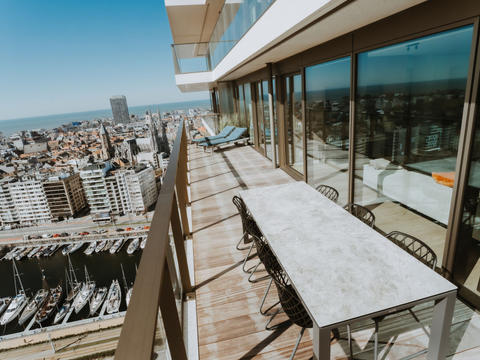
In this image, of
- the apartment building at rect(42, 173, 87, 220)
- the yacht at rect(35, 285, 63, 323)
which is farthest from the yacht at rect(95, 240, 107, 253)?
the apartment building at rect(42, 173, 87, 220)

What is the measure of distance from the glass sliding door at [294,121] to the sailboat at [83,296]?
23635 mm

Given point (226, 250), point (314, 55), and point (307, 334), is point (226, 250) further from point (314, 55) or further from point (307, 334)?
point (314, 55)

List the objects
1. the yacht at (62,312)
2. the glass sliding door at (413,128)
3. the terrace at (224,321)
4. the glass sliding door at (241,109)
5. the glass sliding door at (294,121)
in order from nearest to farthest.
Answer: the terrace at (224,321)
the glass sliding door at (413,128)
the glass sliding door at (294,121)
the glass sliding door at (241,109)
the yacht at (62,312)

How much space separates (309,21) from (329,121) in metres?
1.67

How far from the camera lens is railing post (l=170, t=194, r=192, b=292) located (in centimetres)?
223

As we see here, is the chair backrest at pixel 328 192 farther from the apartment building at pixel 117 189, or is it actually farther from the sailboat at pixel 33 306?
the apartment building at pixel 117 189

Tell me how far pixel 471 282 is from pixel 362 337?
109cm

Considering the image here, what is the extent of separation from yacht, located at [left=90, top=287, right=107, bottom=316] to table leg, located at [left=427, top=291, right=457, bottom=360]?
25.3m

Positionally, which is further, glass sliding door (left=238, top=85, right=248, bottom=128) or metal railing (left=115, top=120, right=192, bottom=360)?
glass sliding door (left=238, top=85, right=248, bottom=128)

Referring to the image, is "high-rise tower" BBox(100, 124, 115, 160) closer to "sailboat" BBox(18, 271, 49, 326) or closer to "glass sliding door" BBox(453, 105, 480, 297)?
"sailboat" BBox(18, 271, 49, 326)

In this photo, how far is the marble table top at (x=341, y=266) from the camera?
1.37 m

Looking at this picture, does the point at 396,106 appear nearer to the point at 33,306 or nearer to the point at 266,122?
the point at 266,122

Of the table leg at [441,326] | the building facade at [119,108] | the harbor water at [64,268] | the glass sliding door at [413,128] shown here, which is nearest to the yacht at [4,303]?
the harbor water at [64,268]

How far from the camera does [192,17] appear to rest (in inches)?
416
